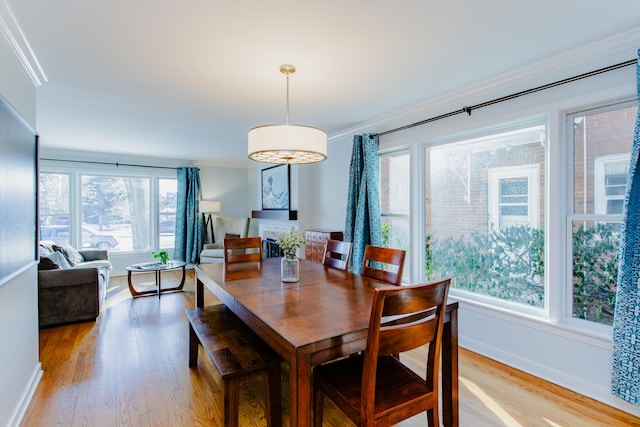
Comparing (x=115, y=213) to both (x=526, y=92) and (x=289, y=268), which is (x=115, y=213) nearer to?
(x=289, y=268)

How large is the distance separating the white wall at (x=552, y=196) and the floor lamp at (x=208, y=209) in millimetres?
4550

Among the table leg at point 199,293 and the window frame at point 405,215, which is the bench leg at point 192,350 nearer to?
the table leg at point 199,293

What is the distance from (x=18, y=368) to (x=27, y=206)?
1.00 metres

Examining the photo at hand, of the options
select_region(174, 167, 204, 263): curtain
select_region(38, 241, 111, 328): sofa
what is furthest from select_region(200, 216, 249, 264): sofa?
select_region(38, 241, 111, 328): sofa

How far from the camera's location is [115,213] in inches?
230

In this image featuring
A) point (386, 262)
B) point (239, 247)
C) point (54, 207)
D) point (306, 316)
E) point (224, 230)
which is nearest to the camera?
point (306, 316)

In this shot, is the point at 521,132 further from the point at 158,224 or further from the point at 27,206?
the point at 158,224

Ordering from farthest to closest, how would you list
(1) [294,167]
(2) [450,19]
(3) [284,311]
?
(1) [294,167], (2) [450,19], (3) [284,311]

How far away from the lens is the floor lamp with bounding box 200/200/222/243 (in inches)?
244

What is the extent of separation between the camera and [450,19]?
1.69 m

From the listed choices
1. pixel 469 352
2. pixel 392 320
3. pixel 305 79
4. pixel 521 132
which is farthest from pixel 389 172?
pixel 392 320

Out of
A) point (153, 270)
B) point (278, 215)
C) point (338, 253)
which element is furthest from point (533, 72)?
point (153, 270)

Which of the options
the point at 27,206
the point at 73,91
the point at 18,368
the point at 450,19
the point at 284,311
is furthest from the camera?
the point at 73,91

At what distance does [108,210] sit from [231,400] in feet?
18.3
